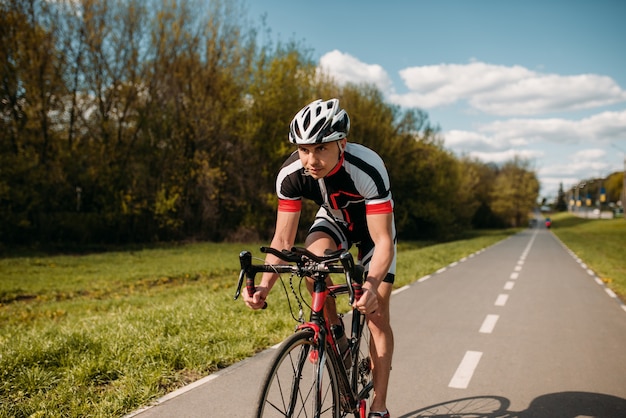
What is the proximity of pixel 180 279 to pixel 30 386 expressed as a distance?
10970 millimetres

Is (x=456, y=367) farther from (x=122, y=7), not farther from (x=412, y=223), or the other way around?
(x=412, y=223)

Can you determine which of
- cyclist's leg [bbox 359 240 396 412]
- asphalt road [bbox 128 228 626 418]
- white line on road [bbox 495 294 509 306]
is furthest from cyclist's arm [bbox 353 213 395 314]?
white line on road [bbox 495 294 509 306]

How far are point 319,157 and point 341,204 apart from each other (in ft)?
1.52

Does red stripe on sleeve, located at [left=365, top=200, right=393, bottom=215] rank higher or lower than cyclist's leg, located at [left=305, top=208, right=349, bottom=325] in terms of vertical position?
higher

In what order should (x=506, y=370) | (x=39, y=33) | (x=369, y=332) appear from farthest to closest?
1. (x=39, y=33)
2. (x=506, y=370)
3. (x=369, y=332)

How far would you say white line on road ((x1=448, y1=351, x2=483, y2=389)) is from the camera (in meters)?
4.65

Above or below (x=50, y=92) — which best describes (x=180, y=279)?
below

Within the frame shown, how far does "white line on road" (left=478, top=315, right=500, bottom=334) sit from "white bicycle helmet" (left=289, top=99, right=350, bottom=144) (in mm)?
4892

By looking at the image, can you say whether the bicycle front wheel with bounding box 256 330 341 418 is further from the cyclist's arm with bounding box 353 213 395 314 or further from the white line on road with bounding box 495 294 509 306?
the white line on road with bounding box 495 294 509 306

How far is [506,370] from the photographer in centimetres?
509

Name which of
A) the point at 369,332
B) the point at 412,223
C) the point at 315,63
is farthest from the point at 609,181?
the point at 369,332

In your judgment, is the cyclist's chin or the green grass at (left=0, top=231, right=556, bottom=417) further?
the green grass at (left=0, top=231, right=556, bottom=417)

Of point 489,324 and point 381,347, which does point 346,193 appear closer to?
point 381,347

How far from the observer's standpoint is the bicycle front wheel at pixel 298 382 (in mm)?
2332
